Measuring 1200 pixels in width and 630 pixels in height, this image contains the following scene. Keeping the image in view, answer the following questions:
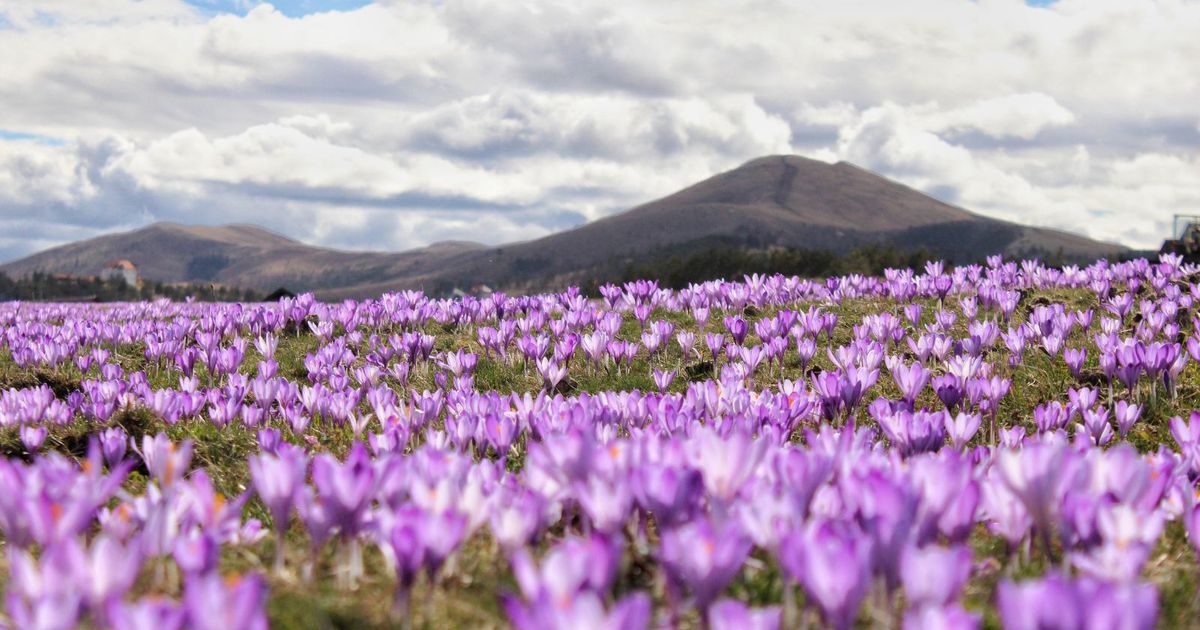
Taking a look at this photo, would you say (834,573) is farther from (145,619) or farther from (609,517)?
(145,619)

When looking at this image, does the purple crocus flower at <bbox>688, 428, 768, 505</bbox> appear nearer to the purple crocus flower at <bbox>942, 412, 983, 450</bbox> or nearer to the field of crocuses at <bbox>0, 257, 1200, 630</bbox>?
the field of crocuses at <bbox>0, 257, 1200, 630</bbox>

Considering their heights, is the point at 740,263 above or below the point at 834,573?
above

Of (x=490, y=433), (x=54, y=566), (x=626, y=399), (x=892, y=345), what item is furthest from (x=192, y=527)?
(x=892, y=345)

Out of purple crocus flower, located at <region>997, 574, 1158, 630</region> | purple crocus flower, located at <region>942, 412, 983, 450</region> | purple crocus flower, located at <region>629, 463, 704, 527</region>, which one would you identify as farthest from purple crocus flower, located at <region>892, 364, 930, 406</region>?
purple crocus flower, located at <region>997, 574, 1158, 630</region>

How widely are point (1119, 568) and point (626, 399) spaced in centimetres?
337

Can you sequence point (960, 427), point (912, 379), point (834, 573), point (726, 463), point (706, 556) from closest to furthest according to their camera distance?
point (834, 573) → point (706, 556) → point (726, 463) → point (960, 427) → point (912, 379)

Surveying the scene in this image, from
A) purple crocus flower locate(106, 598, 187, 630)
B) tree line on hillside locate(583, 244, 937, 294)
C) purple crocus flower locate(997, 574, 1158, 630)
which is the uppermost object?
tree line on hillside locate(583, 244, 937, 294)

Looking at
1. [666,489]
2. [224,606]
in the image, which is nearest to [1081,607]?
[666,489]

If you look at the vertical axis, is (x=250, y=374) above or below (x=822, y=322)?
below

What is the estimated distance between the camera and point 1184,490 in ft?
12.6

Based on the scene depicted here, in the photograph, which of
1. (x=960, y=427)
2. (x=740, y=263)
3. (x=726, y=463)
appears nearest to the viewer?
(x=726, y=463)

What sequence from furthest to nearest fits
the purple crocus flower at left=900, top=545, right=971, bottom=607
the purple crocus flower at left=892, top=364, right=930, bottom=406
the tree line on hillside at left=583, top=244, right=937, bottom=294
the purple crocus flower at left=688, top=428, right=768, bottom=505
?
the tree line on hillside at left=583, top=244, right=937, bottom=294 → the purple crocus flower at left=892, top=364, right=930, bottom=406 → the purple crocus flower at left=688, top=428, right=768, bottom=505 → the purple crocus flower at left=900, top=545, right=971, bottom=607

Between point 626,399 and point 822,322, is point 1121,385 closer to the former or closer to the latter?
point 822,322

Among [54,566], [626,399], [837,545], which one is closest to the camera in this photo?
[54,566]
